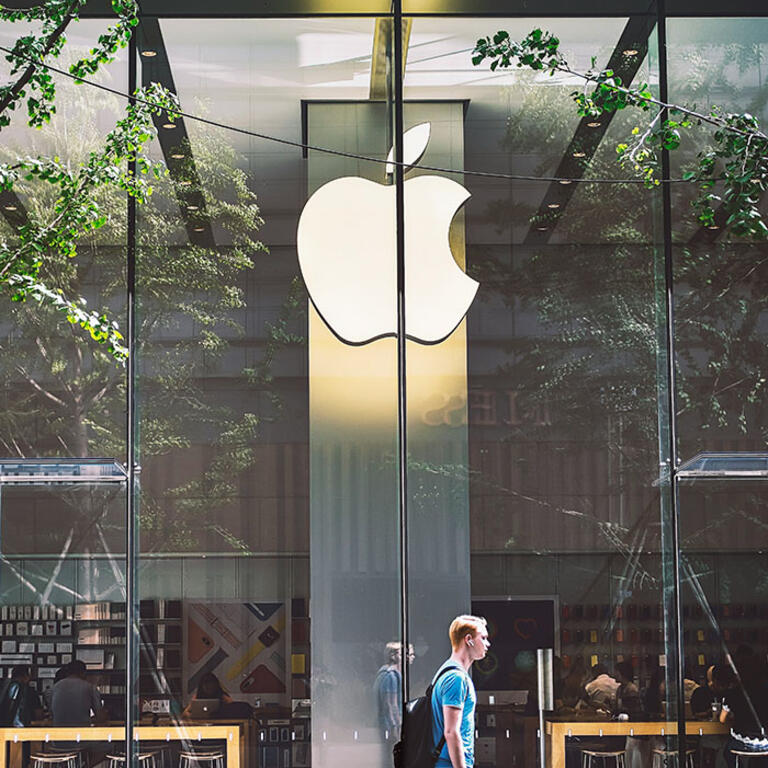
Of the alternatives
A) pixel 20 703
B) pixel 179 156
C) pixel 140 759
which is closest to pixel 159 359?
pixel 179 156

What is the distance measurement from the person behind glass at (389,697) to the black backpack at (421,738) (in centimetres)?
232

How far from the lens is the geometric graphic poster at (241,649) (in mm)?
8656

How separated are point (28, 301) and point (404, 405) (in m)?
2.80

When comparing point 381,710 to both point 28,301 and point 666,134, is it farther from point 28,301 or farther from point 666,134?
point 666,134

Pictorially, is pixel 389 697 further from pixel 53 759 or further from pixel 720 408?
pixel 720 408

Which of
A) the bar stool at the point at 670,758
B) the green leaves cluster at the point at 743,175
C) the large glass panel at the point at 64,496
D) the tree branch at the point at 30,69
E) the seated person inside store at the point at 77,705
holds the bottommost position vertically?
the bar stool at the point at 670,758

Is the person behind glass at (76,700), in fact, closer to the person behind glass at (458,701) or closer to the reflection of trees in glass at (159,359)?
the reflection of trees in glass at (159,359)

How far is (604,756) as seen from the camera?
882 cm

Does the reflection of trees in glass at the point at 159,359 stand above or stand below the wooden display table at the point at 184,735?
above

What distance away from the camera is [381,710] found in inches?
349

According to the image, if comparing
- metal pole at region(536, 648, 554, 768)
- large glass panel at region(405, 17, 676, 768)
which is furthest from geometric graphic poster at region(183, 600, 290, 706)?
metal pole at region(536, 648, 554, 768)

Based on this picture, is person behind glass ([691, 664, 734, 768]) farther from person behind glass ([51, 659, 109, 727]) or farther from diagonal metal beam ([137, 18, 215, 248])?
diagonal metal beam ([137, 18, 215, 248])

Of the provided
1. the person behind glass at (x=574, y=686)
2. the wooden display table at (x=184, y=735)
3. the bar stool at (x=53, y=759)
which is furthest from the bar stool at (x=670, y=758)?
the bar stool at (x=53, y=759)

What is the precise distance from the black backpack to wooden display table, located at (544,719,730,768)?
8.06 feet
